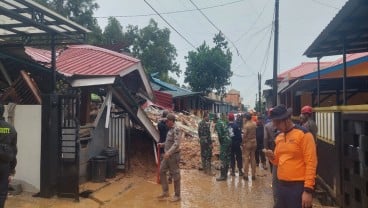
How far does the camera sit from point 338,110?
780 cm

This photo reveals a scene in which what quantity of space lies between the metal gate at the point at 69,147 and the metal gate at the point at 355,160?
536 cm

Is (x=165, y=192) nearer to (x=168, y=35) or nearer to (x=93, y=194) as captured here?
(x=93, y=194)

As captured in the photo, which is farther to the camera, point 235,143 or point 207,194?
point 235,143

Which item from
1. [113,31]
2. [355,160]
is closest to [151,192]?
[355,160]

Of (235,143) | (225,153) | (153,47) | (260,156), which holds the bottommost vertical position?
(260,156)

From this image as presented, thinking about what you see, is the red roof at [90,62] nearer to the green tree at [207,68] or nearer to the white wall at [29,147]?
the white wall at [29,147]

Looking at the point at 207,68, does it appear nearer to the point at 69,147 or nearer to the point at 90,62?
the point at 90,62

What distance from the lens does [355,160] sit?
6.53 meters

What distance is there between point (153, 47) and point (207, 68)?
13.6 metres

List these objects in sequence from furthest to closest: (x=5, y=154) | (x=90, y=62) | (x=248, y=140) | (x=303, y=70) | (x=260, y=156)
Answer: (x=303, y=70) → (x=260, y=156) → (x=90, y=62) → (x=248, y=140) → (x=5, y=154)

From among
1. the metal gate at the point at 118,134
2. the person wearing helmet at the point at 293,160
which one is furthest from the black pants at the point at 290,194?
the metal gate at the point at 118,134

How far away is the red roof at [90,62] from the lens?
11375 mm

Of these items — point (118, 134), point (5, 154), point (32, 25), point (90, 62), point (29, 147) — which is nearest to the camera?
point (5, 154)

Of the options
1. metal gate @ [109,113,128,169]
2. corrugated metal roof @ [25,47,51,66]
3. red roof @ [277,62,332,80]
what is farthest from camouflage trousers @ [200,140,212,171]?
red roof @ [277,62,332,80]
